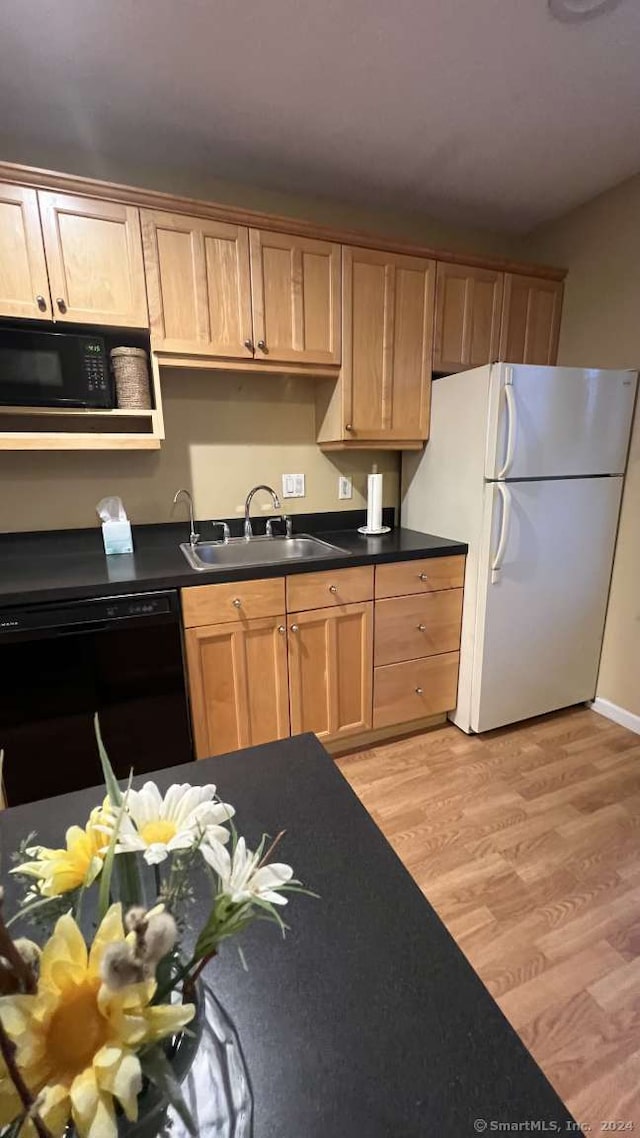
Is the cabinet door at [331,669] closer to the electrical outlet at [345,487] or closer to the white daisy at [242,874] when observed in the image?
the electrical outlet at [345,487]

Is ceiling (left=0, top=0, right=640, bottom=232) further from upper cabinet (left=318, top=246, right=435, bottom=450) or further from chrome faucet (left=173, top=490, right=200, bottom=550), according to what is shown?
chrome faucet (left=173, top=490, right=200, bottom=550)

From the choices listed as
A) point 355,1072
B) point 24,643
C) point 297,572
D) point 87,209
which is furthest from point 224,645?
point 87,209

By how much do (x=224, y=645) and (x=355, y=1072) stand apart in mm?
1440

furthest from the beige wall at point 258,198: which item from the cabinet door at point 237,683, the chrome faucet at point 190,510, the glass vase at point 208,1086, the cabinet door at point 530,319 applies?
the glass vase at point 208,1086

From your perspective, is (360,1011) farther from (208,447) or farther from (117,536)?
(208,447)

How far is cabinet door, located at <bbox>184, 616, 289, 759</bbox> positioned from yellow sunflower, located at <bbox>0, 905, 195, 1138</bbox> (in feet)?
4.73

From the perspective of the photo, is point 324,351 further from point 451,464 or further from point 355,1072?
point 355,1072

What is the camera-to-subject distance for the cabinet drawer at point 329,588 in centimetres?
188

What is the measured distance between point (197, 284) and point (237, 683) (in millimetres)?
1521

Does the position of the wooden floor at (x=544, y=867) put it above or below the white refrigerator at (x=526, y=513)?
below

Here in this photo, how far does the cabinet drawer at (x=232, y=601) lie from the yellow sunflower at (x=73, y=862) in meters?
1.30

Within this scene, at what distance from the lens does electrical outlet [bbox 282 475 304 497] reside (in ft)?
7.82

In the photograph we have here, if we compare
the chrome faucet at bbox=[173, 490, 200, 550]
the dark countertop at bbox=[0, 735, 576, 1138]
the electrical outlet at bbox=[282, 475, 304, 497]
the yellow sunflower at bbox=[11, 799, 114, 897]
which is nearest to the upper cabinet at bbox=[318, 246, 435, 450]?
the electrical outlet at bbox=[282, 475, 304, 497]

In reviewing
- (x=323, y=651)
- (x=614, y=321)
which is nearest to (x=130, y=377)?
(x=323, y=651)
